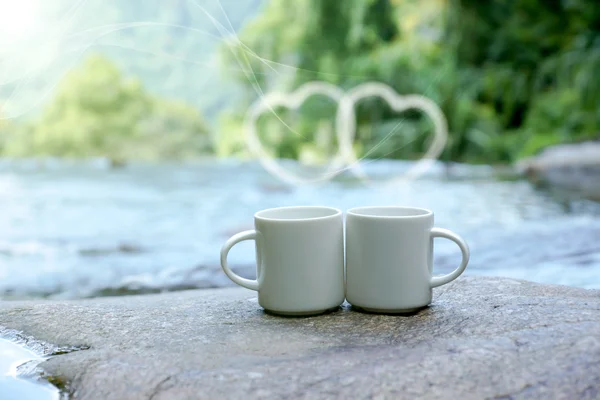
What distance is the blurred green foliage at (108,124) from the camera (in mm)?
3396

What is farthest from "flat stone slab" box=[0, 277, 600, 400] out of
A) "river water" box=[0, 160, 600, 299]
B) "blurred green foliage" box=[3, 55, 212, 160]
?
"blurred green foliage" box=[3, 55, 212, 160]

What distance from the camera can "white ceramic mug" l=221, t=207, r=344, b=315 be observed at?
0.56 meters

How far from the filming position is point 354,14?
3416 mm

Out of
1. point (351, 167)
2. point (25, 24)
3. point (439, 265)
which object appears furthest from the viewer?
point (351, 167)

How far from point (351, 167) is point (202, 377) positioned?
281 centimetres

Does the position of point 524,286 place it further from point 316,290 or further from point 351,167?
point 351,167

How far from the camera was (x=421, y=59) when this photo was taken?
3455 millimetres

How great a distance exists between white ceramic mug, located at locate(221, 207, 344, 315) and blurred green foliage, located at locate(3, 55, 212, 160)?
2887 millimetres

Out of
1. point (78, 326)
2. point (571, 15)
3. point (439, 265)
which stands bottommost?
point (439, 265)

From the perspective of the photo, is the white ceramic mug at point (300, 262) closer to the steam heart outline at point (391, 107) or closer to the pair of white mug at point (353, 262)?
the pair of white mug at point (353, 262)

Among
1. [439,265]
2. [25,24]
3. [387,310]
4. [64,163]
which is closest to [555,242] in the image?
[439,265]

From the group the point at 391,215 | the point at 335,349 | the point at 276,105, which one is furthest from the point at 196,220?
the point at 335,349

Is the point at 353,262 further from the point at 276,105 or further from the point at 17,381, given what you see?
the point at 276,105

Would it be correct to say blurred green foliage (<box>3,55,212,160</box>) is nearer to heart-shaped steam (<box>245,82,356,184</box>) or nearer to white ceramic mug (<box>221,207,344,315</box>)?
heart-shaped steam (<box>245,82,356,184</box>)
